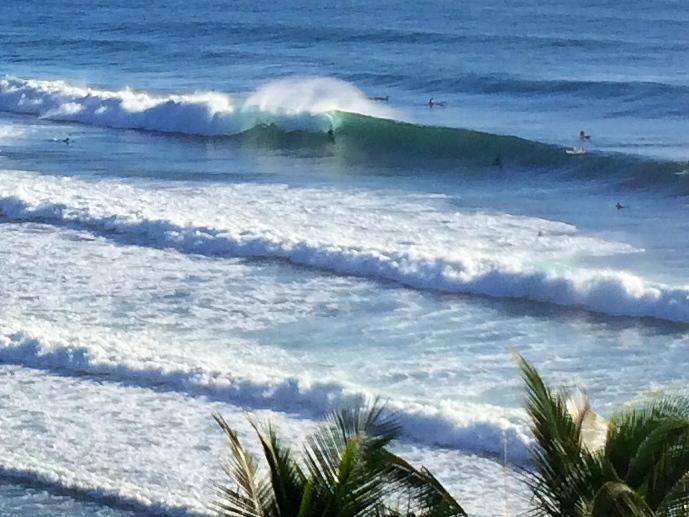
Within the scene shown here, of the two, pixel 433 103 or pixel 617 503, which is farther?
pixel 433 103

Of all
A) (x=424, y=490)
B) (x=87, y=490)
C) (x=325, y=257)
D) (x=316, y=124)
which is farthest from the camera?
(x=316, y=124)

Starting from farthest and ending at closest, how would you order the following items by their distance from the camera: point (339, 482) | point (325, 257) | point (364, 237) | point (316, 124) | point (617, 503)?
point (316, 124), point (364, 237), point (325, 257), point (339, 482), point (617, 503)

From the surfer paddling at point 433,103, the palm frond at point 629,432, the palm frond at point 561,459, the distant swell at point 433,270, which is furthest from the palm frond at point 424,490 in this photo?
the surfer paddling at point 433,103

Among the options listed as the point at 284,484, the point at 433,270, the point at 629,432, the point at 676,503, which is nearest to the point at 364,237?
the point at 433,270

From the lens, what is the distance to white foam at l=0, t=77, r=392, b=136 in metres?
39.2

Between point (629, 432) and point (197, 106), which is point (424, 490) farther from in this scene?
point (197, 106)

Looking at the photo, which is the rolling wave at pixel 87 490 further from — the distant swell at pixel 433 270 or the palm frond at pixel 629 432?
the distant swell at pixel 433 270

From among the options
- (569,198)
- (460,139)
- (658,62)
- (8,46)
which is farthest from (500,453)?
(8,46)

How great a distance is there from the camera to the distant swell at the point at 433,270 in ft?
69.9

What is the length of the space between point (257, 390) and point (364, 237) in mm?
7712

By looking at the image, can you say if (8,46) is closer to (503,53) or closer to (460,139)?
(503,53)

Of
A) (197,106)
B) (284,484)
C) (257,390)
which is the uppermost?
(197,106)

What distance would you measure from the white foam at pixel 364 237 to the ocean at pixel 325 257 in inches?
2.6

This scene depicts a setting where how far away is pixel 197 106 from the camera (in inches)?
1576
